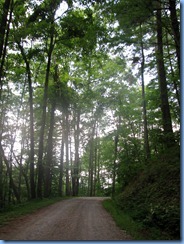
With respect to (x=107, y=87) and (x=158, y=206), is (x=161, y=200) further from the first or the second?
(x=107, y=87)

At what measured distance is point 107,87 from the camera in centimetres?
2634

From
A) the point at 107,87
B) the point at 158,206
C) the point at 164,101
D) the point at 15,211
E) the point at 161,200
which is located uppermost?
the point at 107,87

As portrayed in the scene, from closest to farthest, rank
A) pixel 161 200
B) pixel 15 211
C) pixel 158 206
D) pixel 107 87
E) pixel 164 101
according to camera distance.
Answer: pixel 158 206 → pixel 161 200 → pixel 15 211 → pixel 164 101 → pixel 107 87

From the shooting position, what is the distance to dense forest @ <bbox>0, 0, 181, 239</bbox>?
31.4 ft

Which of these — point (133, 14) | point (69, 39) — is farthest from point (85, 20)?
point (133, 14)

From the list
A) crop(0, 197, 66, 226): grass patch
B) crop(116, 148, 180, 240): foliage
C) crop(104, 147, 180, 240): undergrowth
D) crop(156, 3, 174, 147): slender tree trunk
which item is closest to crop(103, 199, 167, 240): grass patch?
crop(104, 147, 180, 240): undergrowth

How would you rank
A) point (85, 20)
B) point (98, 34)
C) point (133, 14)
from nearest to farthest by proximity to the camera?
point (133, 14), point (98, 34), point (85, 20)

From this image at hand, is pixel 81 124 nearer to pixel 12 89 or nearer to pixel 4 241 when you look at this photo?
pixel 12 89

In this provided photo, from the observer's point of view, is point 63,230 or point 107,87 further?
point 107,87

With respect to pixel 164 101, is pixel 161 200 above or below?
below

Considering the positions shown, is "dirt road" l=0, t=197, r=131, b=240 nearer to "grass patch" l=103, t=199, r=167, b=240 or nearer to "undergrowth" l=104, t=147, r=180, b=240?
"grass patch" l=103, t=199, r=167, b=240

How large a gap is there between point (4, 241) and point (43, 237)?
38.2 inches

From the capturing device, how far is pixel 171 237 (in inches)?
240

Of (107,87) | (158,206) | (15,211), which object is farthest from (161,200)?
(107,87)
